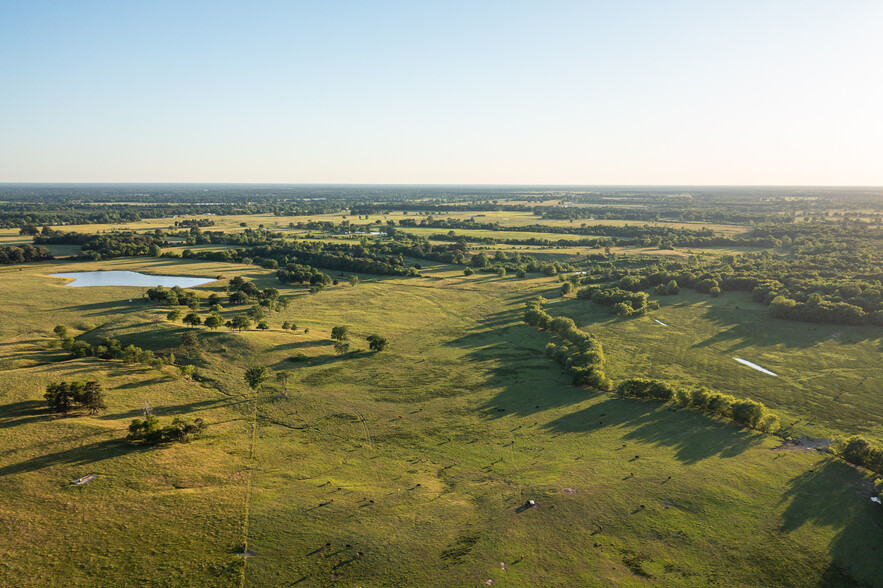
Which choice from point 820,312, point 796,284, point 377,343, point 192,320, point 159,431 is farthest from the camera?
point 796,284

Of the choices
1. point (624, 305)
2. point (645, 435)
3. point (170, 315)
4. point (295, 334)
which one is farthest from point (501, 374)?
point (170, 315)

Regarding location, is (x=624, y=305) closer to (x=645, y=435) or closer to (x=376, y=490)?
(x=645, y=435)

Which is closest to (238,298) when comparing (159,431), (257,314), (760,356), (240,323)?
(257,314)

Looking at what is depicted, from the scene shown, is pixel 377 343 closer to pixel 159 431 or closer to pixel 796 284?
pixel 159 431

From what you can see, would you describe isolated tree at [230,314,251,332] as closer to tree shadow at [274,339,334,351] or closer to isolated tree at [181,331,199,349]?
isolated tree at [181,331,199,349]

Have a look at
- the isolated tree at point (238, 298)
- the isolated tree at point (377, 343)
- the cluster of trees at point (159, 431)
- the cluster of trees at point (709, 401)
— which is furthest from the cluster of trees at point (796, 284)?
the cluster of trees at point (159, 431)
